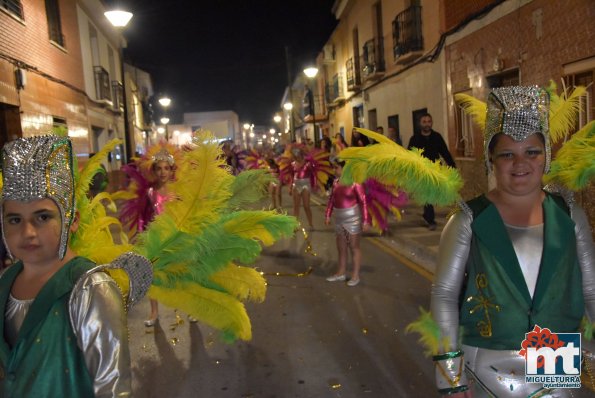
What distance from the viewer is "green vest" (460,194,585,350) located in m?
1.99

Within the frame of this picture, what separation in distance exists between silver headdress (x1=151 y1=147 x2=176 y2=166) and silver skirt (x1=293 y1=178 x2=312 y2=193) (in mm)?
5320

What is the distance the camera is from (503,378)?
2.00m

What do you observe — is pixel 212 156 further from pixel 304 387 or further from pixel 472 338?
pixel 304 387

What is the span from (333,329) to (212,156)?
11.4ft

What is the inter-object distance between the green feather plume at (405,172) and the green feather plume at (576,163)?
472mm

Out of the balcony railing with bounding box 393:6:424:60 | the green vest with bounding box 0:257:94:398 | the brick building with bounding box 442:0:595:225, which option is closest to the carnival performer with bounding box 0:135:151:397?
the green vest with bounding box 0:257:94:398

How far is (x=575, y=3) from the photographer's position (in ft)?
27.0

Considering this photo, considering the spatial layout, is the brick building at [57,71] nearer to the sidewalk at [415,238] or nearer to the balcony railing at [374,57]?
the sidewalk at [415,238]

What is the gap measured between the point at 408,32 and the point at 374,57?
421cm

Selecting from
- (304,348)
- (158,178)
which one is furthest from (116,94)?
(304,348)

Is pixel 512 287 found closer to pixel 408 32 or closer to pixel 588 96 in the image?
pixel 588 96

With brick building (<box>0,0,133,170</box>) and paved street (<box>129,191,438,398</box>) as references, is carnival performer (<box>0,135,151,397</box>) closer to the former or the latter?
paved street (<box>129,191,438,398</box>)

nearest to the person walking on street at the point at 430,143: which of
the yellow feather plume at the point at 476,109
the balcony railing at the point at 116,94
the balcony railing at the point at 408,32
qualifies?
the yellow feather plume at the point at 476,109

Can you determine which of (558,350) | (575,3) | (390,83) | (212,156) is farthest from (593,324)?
(390,83)
